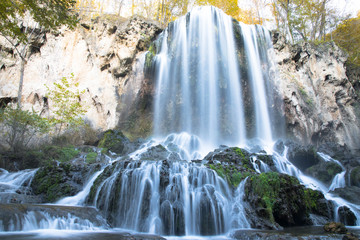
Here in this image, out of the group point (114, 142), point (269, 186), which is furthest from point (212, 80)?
point (269, 186)

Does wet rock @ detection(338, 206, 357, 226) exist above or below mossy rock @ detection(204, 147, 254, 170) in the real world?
below

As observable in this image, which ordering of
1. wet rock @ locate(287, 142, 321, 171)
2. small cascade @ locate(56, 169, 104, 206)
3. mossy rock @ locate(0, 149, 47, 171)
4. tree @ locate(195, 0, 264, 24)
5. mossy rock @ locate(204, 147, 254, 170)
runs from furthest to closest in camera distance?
tree @ locate(195, 0, 264, 24) < wet rock @ locate(287, 142, 321, 171) < mossy rock @ locate(0, 149, 47, 171) < mossy rock @ locate(204, 147, 254, 170) < small cascade @ locate(56, 169, 104, 206)

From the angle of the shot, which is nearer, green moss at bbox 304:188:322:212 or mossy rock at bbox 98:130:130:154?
green moss at bbox 304:188:322:212

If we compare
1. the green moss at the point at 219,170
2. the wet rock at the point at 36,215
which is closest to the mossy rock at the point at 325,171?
the green moss at the point at 219,170

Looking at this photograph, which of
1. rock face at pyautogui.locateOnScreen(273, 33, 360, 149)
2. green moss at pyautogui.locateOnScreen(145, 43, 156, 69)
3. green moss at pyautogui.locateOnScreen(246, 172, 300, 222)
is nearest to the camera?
green moss at pyautogui.locateOnScreen(246, 172, 300, 222)

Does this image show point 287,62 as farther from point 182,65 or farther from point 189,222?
point 189,222

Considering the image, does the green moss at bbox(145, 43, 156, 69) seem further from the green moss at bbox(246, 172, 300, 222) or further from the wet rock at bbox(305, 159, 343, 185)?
the green moss at bbox(246, 172, 300, 222)

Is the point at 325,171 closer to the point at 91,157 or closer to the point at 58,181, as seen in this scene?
the point at 91,157

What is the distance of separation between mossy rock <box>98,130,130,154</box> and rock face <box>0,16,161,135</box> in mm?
3900

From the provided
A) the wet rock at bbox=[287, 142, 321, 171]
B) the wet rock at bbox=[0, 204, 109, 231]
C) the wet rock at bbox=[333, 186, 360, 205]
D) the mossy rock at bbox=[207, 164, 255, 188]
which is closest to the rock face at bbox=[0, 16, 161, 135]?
the mossy rock at bbox=[207, 164, 255, 188]

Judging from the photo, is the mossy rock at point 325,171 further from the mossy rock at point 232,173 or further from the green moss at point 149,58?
the green moss at point 149,58

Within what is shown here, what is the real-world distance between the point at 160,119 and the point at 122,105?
3.58m

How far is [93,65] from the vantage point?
69.7 ft

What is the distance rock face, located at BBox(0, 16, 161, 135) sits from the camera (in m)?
19.3
